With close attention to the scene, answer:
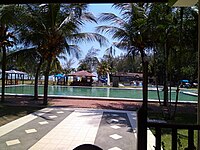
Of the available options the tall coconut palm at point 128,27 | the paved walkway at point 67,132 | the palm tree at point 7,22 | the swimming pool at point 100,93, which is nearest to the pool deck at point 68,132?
the paved walkway at point 67,132

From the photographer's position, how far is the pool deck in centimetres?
483

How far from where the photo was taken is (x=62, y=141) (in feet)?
16.6

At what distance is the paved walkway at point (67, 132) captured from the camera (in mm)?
4828

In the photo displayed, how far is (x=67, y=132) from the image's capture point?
5.90 m

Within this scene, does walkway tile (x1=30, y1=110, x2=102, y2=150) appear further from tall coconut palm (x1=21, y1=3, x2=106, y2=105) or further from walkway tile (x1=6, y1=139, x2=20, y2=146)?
tall coconut palm (x1=21, y1=3, x2=106, y2=105)

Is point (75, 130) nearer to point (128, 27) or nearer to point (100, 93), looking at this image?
point (128, 27)

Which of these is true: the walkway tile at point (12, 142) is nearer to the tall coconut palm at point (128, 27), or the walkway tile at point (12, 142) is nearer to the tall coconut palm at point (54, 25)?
the tall coconut palm at point (54, 25)

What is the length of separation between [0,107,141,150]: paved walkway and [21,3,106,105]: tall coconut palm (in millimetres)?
3941

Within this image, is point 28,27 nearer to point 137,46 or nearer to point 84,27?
point 84,27

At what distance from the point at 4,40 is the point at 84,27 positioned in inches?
152

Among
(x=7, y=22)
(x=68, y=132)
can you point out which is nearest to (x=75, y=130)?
(x=68, y=132)

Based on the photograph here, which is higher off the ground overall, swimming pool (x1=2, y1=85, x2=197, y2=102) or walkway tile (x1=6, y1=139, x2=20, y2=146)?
swimming pool (x1=2, y1=85, x2=197, y2=102)

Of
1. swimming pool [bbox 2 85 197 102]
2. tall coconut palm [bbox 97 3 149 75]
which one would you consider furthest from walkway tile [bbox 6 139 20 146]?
swimming pool [bbox 2 85 197 102]

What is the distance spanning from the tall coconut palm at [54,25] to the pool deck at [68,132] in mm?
3943
